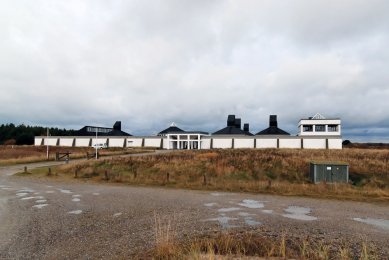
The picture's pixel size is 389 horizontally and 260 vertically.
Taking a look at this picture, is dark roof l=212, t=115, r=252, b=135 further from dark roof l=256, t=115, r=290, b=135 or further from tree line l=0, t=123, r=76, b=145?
tree line l=0, t=123, r=76, b=145

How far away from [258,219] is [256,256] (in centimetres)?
472

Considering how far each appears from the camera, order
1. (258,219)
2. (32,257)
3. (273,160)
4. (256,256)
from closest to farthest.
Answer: (256,256), (32,257), (258,219), (273,160)

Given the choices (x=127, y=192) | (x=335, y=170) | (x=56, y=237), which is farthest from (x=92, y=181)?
(x=335, y=170)

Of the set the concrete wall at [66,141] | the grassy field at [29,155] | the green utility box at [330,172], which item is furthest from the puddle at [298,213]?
the concrete wall at [66,141]

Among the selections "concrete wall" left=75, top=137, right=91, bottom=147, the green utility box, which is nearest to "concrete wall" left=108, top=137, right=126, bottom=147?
"concrete wall" left=75, top=137, right=91, bottom=147

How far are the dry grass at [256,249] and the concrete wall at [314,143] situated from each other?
2502 inches

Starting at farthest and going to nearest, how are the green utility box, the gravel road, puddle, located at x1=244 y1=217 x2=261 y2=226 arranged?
1. the green utility box
2. puddle, located at x1=244 y1=217 x2=261 y2=226
3. the gravel road

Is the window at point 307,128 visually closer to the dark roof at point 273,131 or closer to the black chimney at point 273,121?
the dark roof at point 273,131

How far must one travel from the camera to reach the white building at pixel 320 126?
7269cm

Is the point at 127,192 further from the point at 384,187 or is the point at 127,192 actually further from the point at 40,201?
the point at 384,187

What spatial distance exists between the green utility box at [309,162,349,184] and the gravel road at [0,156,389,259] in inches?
238

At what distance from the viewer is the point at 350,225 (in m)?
10.9

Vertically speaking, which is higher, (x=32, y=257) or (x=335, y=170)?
(x=335, y=170)

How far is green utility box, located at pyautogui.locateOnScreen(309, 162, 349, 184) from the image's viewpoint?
2188 cm
